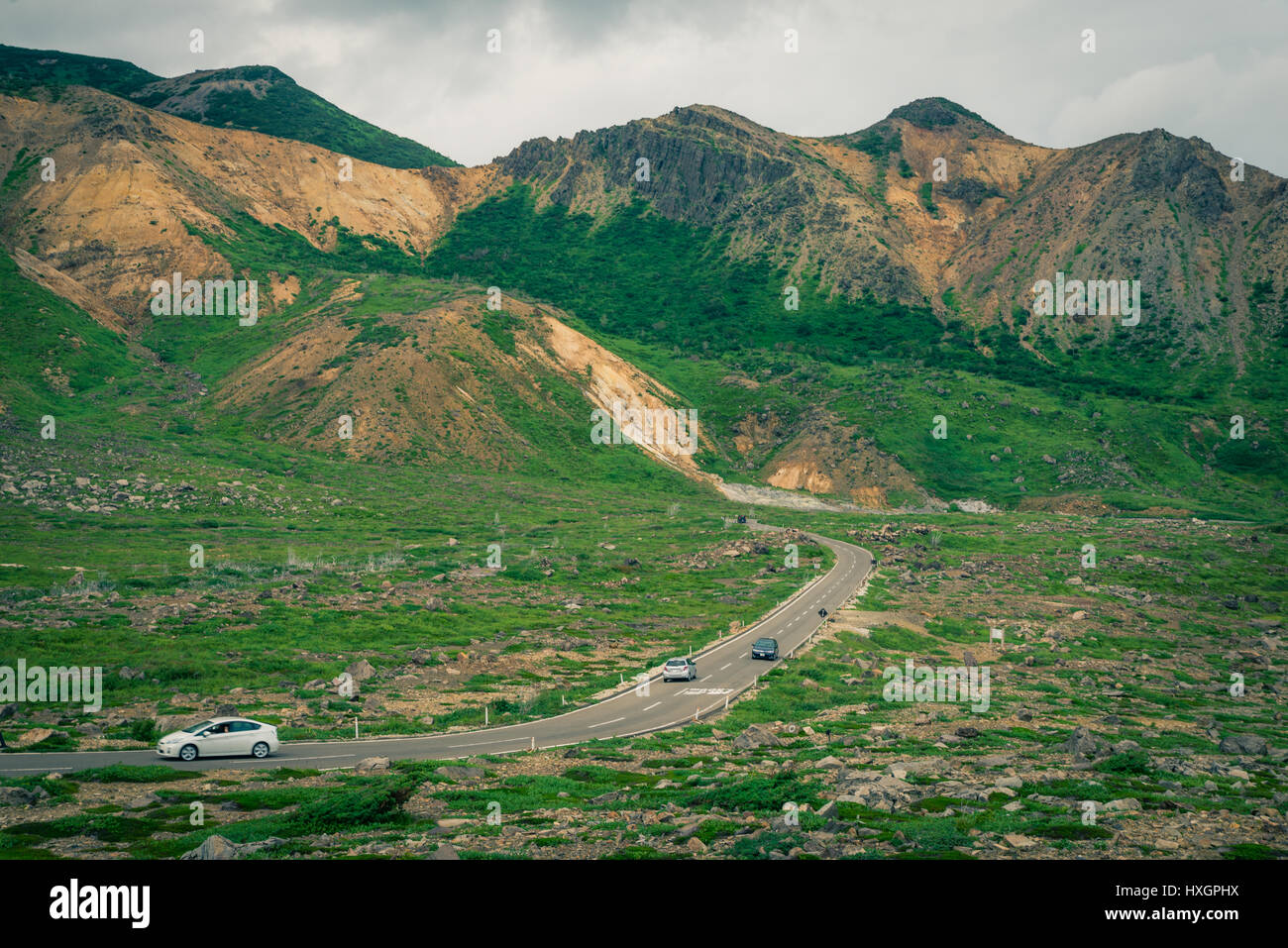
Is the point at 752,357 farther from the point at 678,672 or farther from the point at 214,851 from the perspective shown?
the point at 214,851

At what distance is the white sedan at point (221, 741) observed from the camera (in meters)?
29.7

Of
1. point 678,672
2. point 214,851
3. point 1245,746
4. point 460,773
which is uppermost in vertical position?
point 214,851

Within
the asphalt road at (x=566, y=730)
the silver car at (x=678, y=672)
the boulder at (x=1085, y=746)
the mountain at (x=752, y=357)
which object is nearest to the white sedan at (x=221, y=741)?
the asphalt road at (x=566, y=730)

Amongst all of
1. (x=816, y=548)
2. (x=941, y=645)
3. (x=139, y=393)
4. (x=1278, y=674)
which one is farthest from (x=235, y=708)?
(x=139, y=393)

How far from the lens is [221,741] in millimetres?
30219

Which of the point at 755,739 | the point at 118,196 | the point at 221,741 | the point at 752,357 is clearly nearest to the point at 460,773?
the point at 221,741

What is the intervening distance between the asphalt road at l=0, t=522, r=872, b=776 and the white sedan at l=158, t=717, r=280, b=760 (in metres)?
0.35

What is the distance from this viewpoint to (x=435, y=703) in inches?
1618

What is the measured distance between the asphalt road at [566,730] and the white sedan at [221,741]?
1.14 ft

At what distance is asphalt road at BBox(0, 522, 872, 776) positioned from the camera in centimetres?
2966

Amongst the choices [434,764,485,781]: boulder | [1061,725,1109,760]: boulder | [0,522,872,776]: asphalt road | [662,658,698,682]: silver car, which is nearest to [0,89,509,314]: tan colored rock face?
[0,522,872,776]: asphalt road

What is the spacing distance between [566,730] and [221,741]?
44.5ft

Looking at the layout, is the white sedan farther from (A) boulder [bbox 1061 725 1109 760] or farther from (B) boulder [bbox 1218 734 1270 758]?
(B) boulder [bbox 1218 734 1270 758]

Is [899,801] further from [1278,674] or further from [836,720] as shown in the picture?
[1278,674]
